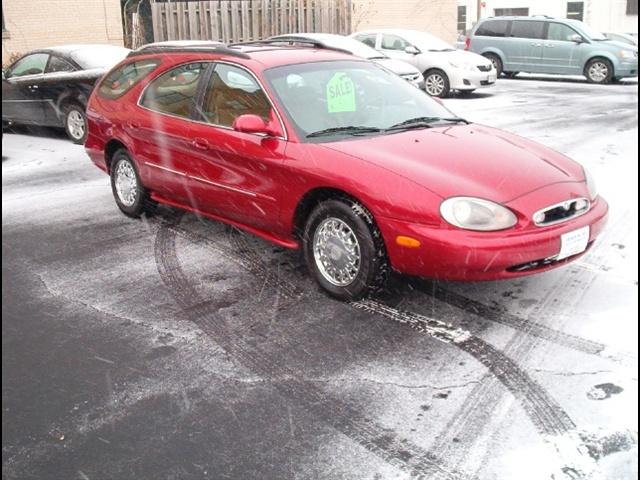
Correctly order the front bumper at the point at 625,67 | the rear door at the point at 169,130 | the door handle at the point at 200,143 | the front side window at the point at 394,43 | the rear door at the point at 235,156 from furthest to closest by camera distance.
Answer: the front bumper at the point at 625,67, the front side window at the point at 394,43, the rear door at the point at 169,130, the door handle at the point at 200,143, the rear door at the point at 235,156

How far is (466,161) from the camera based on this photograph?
4.49 m

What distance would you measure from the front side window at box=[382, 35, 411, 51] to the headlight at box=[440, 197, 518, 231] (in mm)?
13208

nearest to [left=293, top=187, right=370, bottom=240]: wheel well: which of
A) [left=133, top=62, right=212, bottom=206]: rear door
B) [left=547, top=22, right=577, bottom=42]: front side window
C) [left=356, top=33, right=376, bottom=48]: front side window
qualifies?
[left=133, top=62, right=212, bottom=206]: rear door

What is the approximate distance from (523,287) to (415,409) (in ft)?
6.03

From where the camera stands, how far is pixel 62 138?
11414 millimetres

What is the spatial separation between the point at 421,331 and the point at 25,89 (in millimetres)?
8992

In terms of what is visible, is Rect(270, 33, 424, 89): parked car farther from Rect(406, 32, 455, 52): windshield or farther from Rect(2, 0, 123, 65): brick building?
Rect(2, 0, 123, 65): brick building

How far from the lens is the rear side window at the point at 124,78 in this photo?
20.8 feet

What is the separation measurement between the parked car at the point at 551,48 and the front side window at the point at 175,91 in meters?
15.4

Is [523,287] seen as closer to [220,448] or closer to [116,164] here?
[220,448]

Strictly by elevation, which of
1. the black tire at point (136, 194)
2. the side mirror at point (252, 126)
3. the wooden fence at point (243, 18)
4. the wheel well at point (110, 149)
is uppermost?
the wooden fence at point (243, 18)

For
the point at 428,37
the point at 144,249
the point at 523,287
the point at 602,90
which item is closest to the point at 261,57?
the point at 144,249

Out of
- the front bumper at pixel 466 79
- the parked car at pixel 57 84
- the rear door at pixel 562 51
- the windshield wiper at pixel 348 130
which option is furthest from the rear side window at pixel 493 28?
the windshield wiper at pixel 348 130

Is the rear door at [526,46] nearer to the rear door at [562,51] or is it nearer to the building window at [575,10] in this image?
the rear door at [562,51]
